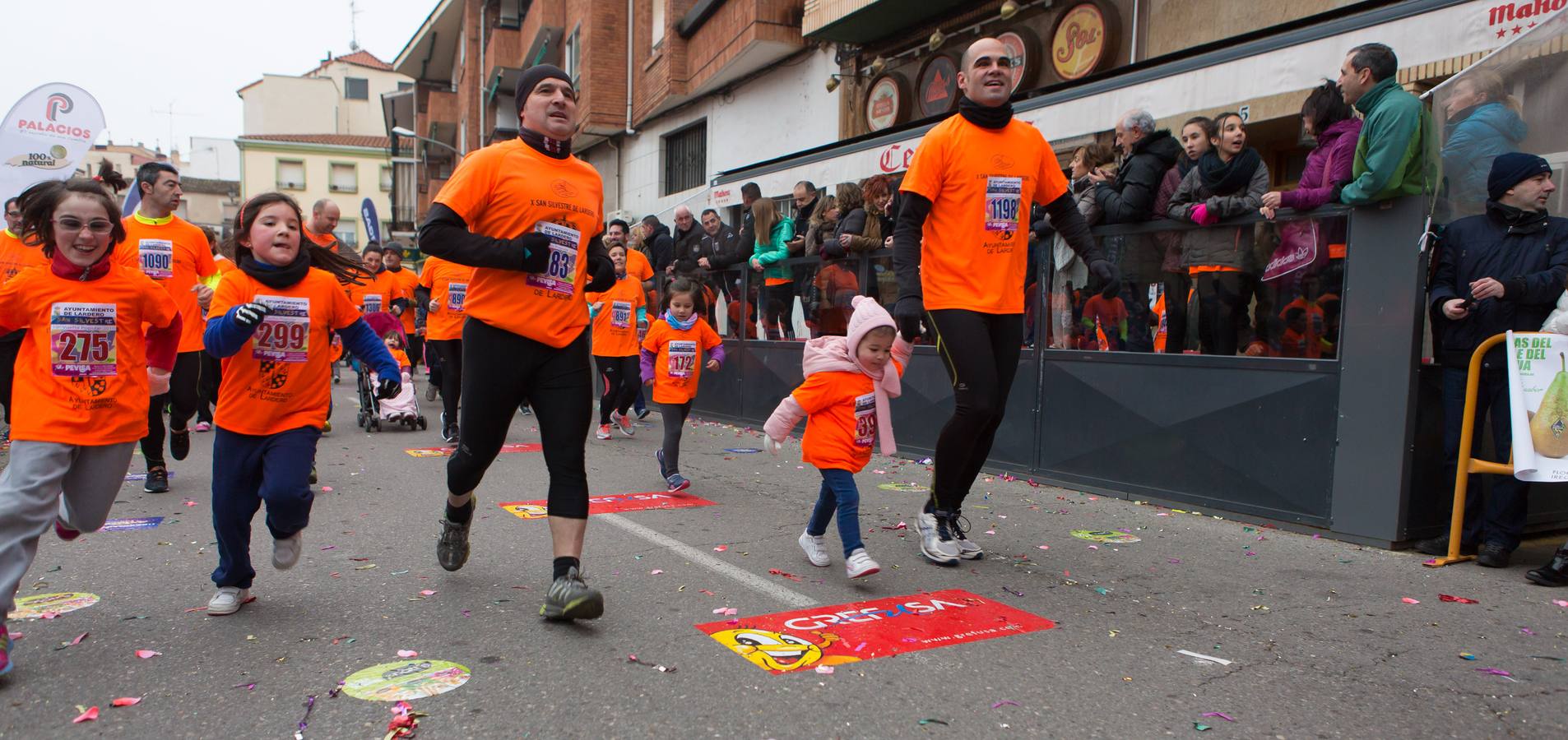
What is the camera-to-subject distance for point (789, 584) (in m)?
Answer: 4.39

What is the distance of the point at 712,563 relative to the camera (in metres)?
4.77

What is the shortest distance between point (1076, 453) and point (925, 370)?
1.91 meters

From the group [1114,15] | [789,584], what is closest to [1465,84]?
[789,584]

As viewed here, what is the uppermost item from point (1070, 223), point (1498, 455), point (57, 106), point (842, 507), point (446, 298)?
point (57, 106)

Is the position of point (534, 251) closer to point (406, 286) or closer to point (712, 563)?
point (712, 563)

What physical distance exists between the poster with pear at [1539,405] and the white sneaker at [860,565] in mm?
3124

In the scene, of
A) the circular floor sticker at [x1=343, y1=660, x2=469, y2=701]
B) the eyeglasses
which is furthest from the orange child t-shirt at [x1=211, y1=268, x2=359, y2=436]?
the circular floor sticker at [x1=343, y1=660, x2=469, y2=701]

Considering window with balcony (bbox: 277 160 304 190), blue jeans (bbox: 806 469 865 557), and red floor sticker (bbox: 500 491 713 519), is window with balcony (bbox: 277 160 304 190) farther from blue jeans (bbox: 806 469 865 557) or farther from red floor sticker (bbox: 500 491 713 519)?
blue jeans (bbox: 806 469 865 557)

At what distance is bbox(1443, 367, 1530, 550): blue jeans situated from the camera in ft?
16.6

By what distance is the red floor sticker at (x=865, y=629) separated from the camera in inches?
134

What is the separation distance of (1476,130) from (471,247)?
199 inches

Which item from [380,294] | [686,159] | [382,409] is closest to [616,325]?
[382,409]

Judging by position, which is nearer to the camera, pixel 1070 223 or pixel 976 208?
pixel 976 208

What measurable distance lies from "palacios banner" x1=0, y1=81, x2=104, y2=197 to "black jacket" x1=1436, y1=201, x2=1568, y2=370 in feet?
42.3
